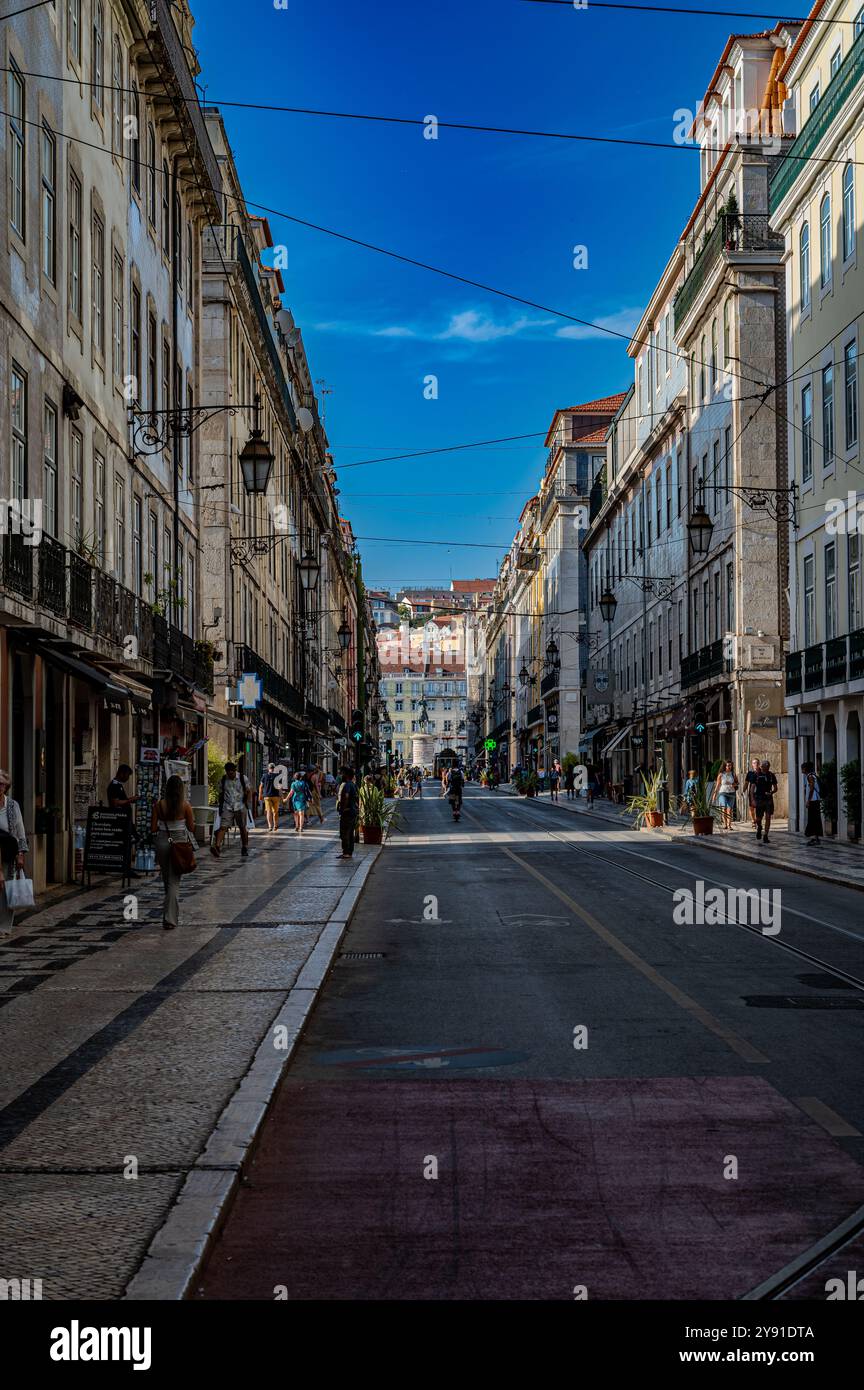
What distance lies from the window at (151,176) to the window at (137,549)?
6.28 meters

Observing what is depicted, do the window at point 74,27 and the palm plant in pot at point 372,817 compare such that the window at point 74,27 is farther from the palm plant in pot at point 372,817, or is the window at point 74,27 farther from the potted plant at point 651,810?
the potted plant at point 651,810

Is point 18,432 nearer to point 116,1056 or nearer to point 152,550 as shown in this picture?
point 152,550

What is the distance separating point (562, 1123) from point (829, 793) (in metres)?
→ 29.2

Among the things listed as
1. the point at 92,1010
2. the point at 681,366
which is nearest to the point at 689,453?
the point at 681,366

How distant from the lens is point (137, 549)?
29.7 meters

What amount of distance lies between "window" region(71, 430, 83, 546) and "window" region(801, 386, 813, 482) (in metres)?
19.2

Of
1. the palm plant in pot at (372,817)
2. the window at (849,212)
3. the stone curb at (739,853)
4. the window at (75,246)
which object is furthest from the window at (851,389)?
the window at (75,246)

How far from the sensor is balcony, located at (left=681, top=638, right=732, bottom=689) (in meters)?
47.0

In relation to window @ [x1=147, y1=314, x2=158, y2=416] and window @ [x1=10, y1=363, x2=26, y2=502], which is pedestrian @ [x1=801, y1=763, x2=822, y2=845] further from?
window @ [x1=10, y1=363, x2=26, y2=502]

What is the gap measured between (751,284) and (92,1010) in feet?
130

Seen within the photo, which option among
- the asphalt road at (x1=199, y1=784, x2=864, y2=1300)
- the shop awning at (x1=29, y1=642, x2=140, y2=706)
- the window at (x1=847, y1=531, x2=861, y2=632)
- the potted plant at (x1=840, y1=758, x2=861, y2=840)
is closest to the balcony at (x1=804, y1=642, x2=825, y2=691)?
the window at (x1=847, y1=531, x2=861, y2=632)

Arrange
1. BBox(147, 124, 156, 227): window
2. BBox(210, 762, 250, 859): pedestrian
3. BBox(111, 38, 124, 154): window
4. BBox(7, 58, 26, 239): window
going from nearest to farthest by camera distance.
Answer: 1. BBox(7, 58, 26, 239): window
2. BBox(111, 38, 124, 154): window
3. BBox(210, 762, 250, 859): pedestrian
4. BBox(147, 124, 156, 227): window

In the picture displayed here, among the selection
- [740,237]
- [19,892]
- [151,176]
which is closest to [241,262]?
[151,176]
